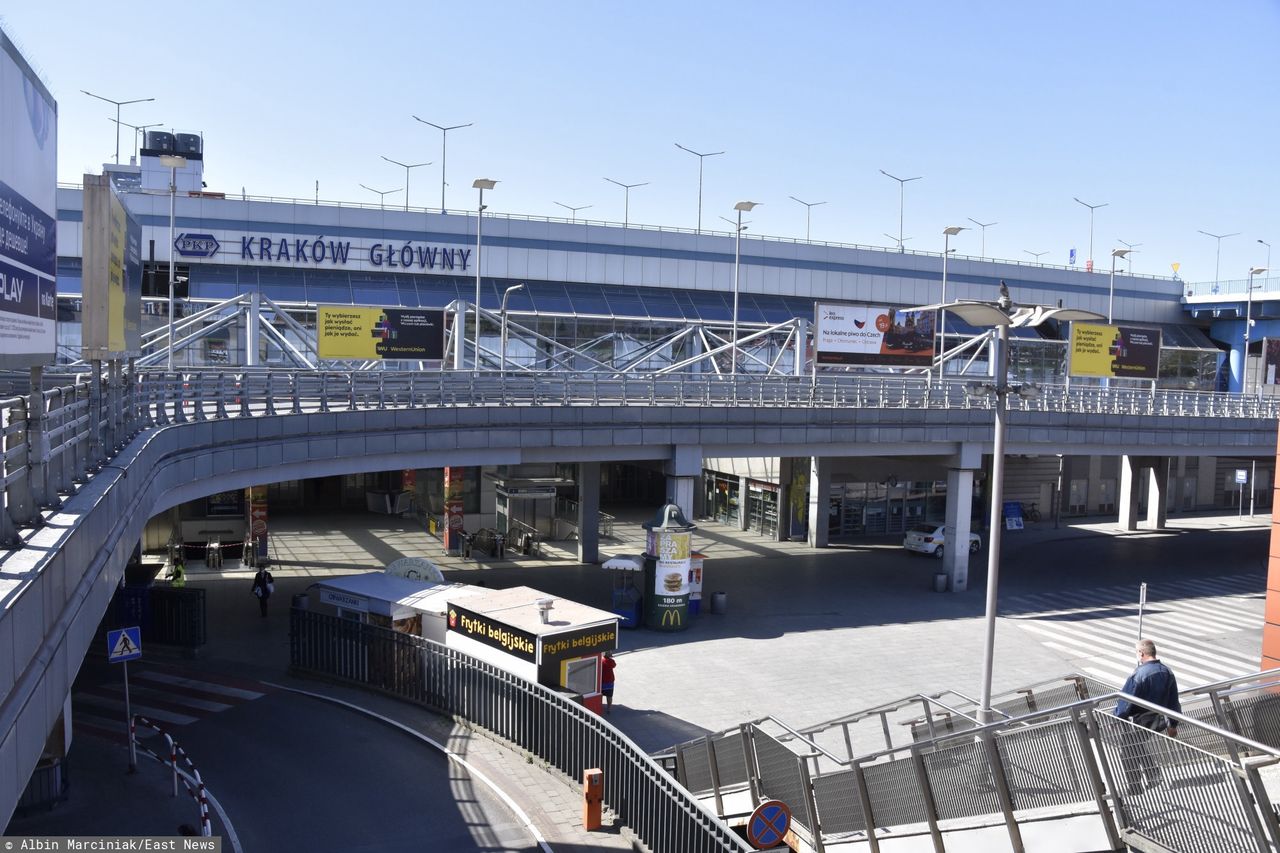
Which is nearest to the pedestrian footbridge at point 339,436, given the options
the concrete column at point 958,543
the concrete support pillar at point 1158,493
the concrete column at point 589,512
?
the concrete column at point 589,512

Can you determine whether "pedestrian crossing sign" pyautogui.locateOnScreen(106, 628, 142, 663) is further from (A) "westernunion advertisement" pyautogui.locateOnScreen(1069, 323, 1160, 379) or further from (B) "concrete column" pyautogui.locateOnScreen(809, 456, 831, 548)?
(A) "westernunion advertisement" pyautogui.locateOnScreen(1069, 323, 1160, 379)

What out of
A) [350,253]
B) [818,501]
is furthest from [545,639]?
[350,253]

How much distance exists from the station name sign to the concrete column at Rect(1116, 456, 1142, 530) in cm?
3389

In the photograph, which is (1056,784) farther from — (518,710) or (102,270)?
(102,270)

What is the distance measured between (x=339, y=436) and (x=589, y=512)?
43.9 ft

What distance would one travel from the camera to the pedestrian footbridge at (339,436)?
6652 millimetres

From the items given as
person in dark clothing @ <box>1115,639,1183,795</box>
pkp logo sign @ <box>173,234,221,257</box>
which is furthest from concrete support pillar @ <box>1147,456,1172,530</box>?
pkp logo sign @ <box>173,234,221,257</box>

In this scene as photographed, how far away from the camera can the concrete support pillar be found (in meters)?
48.0

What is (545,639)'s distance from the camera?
17672 millimetres

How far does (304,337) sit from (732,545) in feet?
58.4

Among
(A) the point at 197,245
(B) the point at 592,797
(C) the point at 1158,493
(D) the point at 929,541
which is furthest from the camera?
(A) the point at 197,245

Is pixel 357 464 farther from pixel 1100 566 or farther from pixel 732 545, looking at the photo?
pixel 1100 566

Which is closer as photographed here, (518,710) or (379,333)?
(518,710)

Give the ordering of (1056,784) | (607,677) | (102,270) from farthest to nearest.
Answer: (607,677) → (102,270) → (1056,784)
